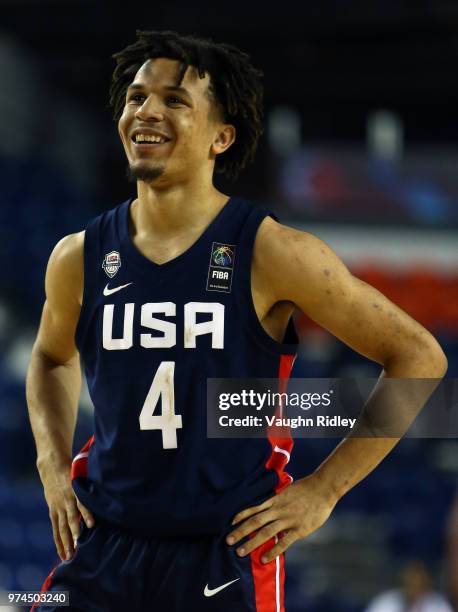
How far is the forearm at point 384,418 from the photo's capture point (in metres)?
3.04

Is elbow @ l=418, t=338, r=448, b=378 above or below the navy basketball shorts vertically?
above

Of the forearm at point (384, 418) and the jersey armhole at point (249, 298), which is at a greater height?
the jersey armhole at point (249, 298)

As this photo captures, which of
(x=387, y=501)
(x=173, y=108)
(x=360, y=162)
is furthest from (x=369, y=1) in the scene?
(x=173, y=108)

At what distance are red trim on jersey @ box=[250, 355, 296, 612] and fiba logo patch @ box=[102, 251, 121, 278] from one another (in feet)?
1.77

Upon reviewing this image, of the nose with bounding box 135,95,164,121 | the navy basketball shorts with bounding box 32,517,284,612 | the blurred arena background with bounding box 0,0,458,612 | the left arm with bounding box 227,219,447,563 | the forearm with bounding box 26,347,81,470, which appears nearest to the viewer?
the navy basketball shorts with bounding box 32,517,284,612

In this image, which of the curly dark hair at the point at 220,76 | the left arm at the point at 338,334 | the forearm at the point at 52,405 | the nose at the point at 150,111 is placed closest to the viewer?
the left arm at the point at 338,334

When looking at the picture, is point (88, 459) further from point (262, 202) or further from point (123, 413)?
point (262, 202)

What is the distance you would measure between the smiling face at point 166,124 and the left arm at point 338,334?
0.33m

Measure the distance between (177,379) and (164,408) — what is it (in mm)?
85

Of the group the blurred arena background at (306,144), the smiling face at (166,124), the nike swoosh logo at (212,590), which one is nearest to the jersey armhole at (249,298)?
the smiling face at (166,124)

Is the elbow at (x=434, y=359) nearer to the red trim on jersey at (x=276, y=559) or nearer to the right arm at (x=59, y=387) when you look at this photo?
the red trim on jersey at (x=276, y=559)

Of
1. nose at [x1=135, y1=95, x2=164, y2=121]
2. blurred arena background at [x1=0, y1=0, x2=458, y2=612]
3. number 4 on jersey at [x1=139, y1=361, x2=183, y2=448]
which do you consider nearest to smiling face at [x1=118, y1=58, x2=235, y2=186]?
nose at [x1=135, y1=95, x2=164, y2=121]

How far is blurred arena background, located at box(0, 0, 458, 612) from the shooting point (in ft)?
41.5

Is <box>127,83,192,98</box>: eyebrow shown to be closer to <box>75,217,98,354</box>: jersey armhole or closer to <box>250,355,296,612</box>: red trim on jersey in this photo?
<box>75,217,98,354</box>: jersey armhole
